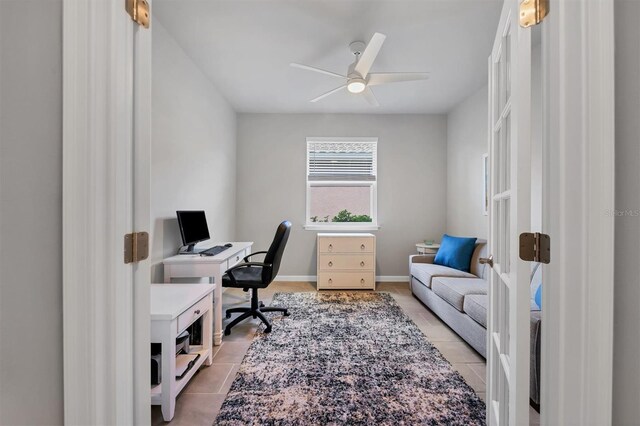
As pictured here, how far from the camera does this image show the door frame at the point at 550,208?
663mm

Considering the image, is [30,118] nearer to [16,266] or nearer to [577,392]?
A: [16,266]

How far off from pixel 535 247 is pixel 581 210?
185 millimetres

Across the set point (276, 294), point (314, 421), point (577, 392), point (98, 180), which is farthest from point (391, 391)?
point (276, 294)

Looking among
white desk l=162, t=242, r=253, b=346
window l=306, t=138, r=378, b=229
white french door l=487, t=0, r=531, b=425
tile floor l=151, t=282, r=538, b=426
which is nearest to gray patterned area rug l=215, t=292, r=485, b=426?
tile floor l=151, t=282, r=538, b=426

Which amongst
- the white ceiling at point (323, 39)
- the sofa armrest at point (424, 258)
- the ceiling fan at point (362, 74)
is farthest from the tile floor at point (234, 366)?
the white ceiling at point (323, 39)

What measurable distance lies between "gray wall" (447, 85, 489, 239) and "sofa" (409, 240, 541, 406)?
0.54 metres

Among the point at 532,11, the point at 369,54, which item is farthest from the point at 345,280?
the point at 532,11

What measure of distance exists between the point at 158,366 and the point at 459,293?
2.32 meters

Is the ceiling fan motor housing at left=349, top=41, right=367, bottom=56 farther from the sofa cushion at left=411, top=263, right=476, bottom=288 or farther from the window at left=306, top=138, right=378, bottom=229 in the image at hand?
the sofa cushion at left=411, top=263, right=476, bottom=288

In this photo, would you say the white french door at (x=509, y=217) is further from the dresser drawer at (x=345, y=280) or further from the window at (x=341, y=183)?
the window at (x=341, y=183)

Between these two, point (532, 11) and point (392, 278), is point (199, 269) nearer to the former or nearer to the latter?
point (532, 11)

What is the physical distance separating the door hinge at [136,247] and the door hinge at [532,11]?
4.06 feet

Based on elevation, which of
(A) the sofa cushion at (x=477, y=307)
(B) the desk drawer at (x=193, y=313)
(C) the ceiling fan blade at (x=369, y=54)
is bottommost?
(A) the sofa cushion at (x=477, y=307)

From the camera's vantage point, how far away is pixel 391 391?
71.3 inches
